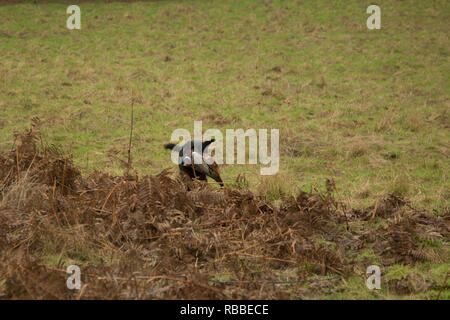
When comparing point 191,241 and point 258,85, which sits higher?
point 258,85

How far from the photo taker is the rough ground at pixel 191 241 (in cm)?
457

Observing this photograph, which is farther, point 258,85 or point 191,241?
point 258,85

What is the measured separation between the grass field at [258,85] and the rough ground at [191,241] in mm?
410

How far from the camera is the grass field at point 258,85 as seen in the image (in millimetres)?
10289

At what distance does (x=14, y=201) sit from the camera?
19.8ft

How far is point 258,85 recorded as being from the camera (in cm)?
1507

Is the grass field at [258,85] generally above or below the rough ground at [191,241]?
above

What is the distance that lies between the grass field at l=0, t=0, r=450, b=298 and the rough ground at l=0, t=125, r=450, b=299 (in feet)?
1.35

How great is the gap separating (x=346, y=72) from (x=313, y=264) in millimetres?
11939

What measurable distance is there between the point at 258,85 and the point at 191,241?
33.6 feet

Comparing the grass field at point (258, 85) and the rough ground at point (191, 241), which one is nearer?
the rough ground at point (191, 241)

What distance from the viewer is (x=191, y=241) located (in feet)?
17.5
